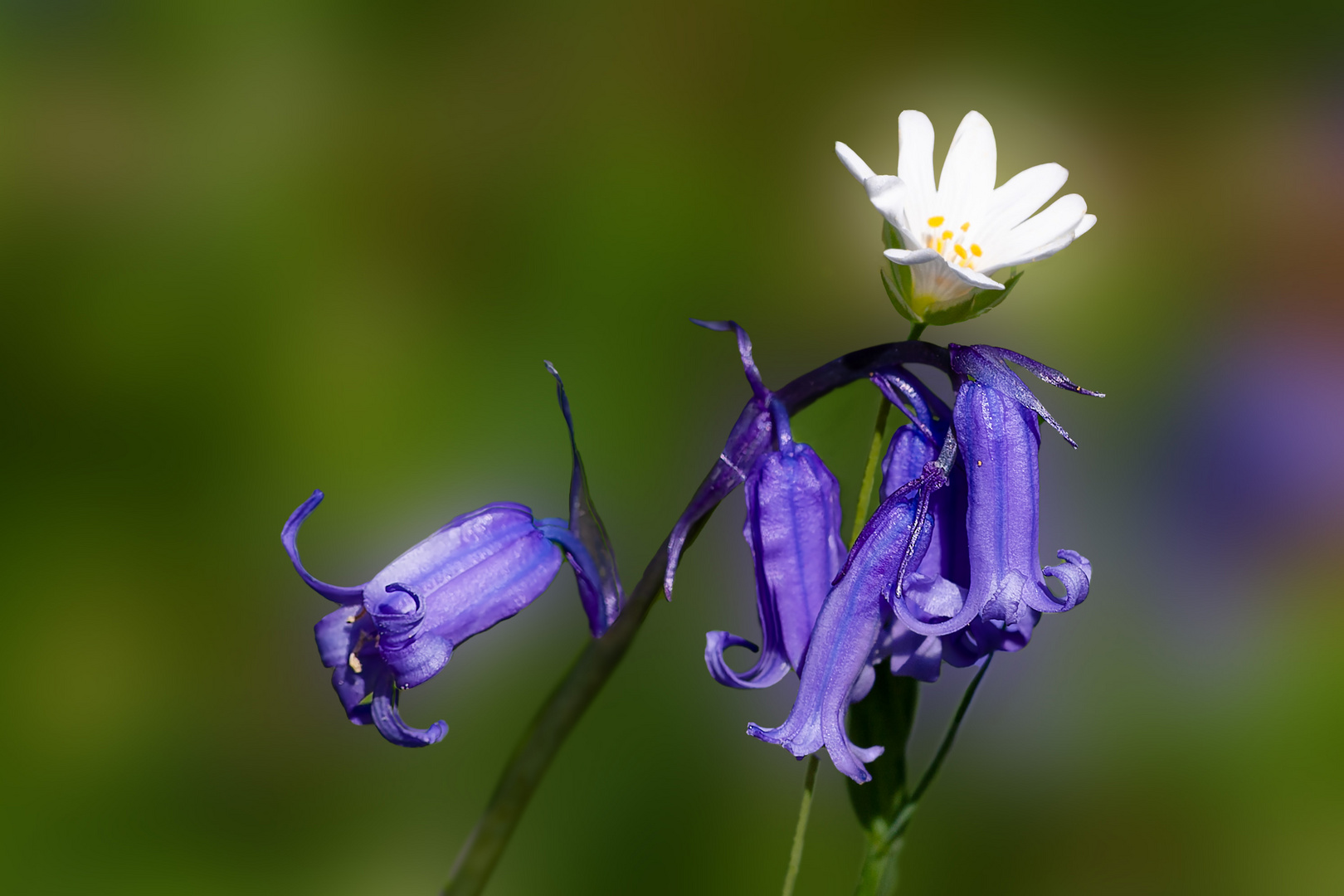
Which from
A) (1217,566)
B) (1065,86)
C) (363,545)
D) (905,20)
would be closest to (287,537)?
(363,545)

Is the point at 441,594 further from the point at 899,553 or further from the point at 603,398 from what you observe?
the point at 603,398

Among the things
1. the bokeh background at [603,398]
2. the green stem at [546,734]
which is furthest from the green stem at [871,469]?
the bokeh background at [603,398]

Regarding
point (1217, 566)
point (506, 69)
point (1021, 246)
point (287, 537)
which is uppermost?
point (506, 69)

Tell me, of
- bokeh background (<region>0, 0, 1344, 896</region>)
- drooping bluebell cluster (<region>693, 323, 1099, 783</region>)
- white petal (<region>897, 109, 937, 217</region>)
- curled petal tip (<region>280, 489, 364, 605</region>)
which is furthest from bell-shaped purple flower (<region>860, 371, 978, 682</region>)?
bokeh background (<region>0, 0, 1344, 896</region>)

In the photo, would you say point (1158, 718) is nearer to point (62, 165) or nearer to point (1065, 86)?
point (1065, 86)

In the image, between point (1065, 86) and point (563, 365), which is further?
point (1065, 86)

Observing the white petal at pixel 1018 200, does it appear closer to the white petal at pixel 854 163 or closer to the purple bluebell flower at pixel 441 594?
the white petal at pixel 854 163

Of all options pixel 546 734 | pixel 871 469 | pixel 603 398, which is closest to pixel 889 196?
pixel 871 469
